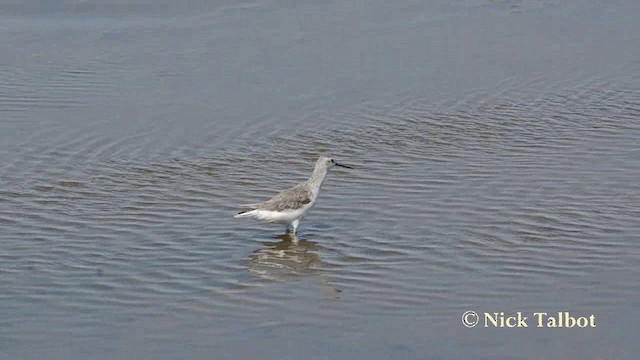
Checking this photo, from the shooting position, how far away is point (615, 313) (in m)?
10.5

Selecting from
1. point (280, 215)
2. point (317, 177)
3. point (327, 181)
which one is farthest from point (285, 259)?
point (327, 181)

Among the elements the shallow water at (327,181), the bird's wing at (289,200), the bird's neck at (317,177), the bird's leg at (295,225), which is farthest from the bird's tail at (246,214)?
the bird's neck at (317,177)

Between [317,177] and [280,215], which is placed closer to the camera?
[280,215]

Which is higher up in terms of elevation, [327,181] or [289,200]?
[327,181]

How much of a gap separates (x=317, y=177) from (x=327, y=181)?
1177mm

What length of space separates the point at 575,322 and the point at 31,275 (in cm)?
455

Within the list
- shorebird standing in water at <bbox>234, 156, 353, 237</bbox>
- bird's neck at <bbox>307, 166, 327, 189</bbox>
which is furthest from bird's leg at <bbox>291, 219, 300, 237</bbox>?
bird's neck at <bbox>307, 166, 327, 189</bbox>

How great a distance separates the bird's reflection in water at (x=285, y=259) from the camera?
1184 cm

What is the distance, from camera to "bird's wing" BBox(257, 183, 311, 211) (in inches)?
501

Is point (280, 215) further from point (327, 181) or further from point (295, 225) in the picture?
point (327, 181)

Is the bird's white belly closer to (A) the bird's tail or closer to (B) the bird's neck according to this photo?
(A) the bird's tail

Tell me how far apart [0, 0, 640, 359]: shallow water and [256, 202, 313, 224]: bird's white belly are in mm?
241

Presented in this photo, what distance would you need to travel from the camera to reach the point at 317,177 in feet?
43.4

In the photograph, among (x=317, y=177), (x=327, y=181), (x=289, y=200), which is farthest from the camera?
(x=327, y=181)
